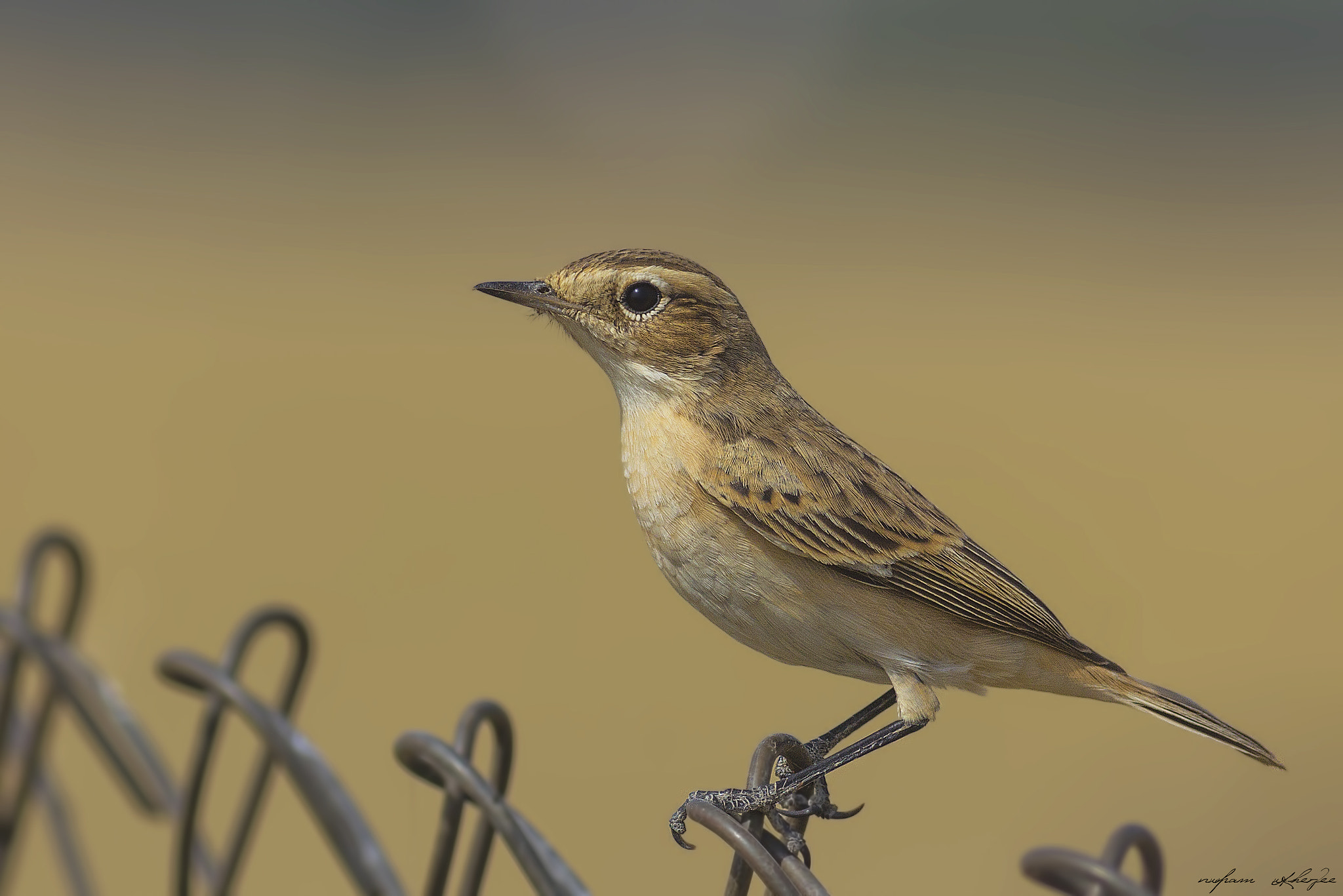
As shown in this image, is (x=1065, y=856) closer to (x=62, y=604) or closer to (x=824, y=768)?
(x=824, y=768)

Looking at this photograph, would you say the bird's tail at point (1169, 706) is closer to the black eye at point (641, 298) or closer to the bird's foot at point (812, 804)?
the bird's foot at point (812, 804)

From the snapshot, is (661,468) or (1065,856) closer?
(1065,856)

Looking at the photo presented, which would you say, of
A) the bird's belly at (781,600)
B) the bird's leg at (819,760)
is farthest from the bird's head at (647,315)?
the bird's leg at (819,760)

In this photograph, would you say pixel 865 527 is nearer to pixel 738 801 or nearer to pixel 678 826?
pixel 678 826

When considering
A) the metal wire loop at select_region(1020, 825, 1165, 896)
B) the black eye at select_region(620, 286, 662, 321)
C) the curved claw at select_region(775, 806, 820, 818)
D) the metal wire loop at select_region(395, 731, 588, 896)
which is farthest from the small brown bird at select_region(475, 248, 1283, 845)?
the metal wire loop at select_region(1020, 825, 1165, 896)

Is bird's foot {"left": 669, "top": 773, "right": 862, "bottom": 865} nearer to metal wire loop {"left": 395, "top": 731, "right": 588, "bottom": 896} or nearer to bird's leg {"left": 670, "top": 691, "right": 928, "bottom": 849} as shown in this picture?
bird's leg {"left": 670, "top": 691, "right": 928, "bottom": 849}

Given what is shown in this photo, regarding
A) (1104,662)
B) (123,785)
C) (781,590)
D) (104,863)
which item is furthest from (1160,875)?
(104,863)
